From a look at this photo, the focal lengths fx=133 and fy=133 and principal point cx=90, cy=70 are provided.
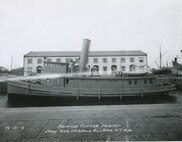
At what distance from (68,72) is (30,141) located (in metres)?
15.0

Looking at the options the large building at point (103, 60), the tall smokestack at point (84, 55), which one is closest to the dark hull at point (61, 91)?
the tall smokestack at point (84, 55)

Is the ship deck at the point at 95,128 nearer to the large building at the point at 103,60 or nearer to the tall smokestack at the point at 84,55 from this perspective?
the tall smokestack at the point at 84,55

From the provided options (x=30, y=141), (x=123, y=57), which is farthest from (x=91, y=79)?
(x=123, y=57)

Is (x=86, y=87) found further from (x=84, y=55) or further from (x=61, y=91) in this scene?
(x=84, y=55)

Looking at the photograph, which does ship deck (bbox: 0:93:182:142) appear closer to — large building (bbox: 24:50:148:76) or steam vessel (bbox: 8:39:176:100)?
steam vessel (bbox: 8:39:176:100)

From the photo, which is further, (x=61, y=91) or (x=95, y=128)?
(x=61, y=91)

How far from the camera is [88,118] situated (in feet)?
9.93

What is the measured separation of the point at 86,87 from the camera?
15602 millimetres

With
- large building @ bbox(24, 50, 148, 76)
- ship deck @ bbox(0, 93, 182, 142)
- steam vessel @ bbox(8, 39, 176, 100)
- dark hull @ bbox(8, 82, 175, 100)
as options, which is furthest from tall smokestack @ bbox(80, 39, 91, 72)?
large building @ bbox(24, 50, 148, 76)

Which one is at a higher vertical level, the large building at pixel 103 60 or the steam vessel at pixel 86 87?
the large building at pixel 103 60

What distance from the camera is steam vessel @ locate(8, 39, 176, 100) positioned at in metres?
14.9

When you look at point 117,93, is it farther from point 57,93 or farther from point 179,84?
point 179,84

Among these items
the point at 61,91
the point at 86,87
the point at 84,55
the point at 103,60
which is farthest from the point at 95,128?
the point at 103,60

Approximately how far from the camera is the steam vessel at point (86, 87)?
48.9 ft
